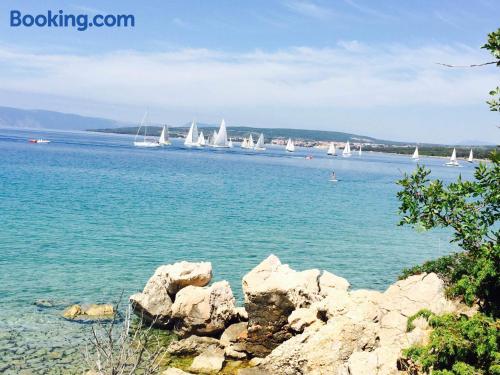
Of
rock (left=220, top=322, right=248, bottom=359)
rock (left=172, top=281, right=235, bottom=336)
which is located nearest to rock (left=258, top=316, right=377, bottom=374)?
rock (left=220, top=322, right=248, bottom=359)

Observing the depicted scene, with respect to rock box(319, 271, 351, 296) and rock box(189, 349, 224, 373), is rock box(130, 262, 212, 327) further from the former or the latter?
rock box(319, 271, 351, 296)

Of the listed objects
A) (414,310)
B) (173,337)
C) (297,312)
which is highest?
(414,310)

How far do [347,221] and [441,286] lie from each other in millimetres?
33064

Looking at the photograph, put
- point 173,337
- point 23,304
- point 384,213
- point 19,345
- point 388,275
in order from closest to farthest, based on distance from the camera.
→ point 19,345, point 173,337, point 23,304, point 388,275, point 384,213

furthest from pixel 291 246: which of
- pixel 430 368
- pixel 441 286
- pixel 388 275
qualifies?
pixel 430 368

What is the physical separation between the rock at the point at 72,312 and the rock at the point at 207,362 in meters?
6.23

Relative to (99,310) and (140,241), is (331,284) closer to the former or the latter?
(99,310)

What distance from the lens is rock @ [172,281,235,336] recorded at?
19.8 metres

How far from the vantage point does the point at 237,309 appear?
67.4 ft

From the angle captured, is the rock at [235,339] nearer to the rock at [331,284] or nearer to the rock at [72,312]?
the rock at [331,284]

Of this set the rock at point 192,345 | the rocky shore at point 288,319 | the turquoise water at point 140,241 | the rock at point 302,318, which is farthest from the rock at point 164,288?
the rock at point 302,318

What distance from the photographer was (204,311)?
65.1 feet

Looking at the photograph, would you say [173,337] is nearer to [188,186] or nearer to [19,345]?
[19,345]

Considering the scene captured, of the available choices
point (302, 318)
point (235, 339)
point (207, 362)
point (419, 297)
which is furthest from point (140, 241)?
point (419, 297)
